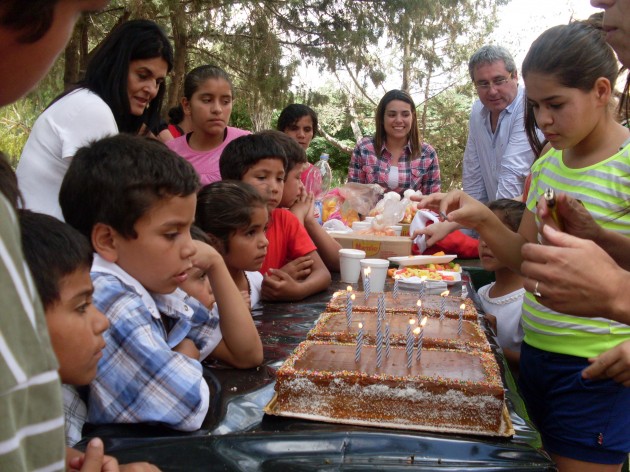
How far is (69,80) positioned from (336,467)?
804cm

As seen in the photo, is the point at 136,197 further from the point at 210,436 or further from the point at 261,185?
the point at 261,185

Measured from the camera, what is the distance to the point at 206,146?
4.54 meters

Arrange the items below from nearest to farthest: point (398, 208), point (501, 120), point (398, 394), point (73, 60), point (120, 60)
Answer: point (398, 394) < point (120, 60) < point (398, 208) < point (501, 120) < point (73, 60)

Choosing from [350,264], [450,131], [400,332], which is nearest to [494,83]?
[350,264]

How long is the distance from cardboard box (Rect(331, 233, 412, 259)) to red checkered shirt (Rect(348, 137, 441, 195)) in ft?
6.62

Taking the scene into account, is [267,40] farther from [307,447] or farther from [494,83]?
[307,447]

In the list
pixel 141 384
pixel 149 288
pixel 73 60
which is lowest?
pixel 141 384

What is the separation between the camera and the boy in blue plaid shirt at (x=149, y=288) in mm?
A: 1605

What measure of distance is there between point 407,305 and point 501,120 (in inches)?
128

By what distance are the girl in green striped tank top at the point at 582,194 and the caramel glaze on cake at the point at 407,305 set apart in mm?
328

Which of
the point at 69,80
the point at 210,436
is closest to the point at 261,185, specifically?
the point at 210,436

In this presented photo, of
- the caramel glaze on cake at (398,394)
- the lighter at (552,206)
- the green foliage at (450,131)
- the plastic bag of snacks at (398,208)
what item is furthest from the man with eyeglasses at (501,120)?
the green foliage at (450,131)

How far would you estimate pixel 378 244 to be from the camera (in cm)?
411

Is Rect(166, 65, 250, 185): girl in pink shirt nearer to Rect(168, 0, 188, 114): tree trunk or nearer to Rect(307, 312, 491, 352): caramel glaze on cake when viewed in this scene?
Rect(307, 312, 491, 352): caramel glaze on cake
